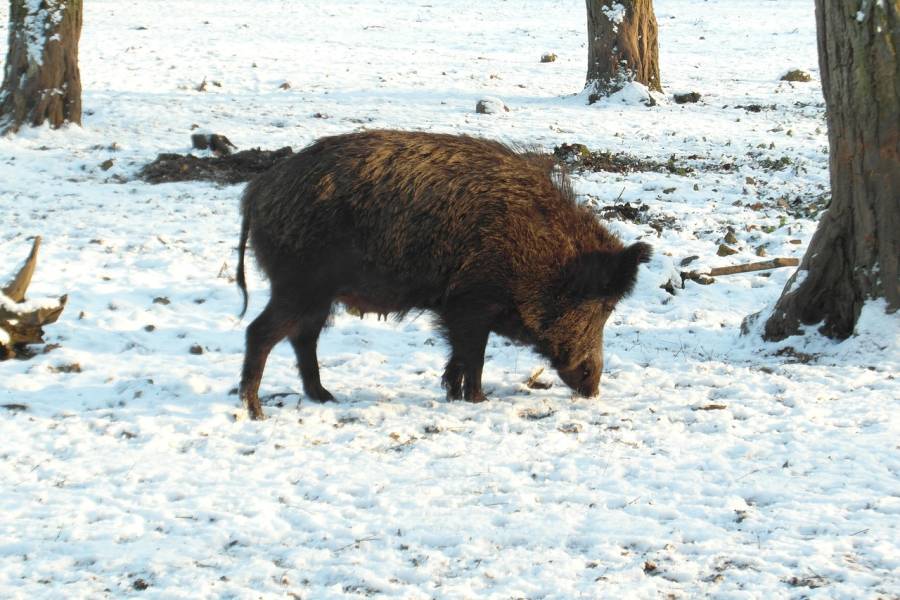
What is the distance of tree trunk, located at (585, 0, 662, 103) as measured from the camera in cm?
1652

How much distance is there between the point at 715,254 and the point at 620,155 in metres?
4.03

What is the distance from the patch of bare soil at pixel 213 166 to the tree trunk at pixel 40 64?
2.18 metres

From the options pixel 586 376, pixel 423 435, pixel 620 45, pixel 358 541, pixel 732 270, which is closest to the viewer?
pixel 358 541

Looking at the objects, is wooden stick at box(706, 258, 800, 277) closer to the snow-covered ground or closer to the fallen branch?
the fallen branch

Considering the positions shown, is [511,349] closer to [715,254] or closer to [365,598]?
[715,254]

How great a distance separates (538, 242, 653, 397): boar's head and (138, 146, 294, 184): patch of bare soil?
6.49 meters

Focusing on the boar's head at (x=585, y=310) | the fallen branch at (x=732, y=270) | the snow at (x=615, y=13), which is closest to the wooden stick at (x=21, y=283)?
the boar's head at (x=585, y=310)

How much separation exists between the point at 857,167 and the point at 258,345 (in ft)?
13.8

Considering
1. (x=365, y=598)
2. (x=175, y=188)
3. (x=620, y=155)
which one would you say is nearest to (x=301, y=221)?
(x=365, y=598)

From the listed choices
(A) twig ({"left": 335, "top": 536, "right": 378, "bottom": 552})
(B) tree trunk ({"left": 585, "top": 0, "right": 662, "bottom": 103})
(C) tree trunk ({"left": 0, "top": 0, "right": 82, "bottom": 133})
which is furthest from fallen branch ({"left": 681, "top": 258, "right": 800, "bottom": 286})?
(C) tree trunk ({"left": 0, "top": 0, "right": 82, "bottom": 133})

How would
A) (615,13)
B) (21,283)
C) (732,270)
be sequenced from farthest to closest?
(615,13) < (732,270) < (21,283)

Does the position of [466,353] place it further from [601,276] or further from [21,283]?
[21,283]

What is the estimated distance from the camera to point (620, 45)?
1673 cm

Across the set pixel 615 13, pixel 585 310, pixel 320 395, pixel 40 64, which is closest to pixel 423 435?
pixel 320 395
